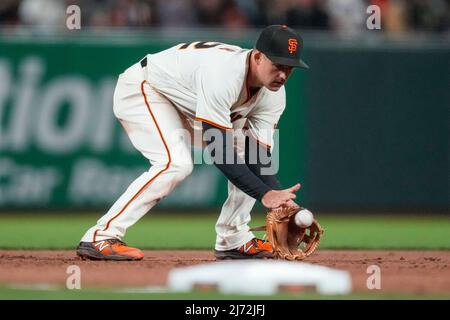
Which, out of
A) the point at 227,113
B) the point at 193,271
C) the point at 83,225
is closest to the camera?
the point at 193,271

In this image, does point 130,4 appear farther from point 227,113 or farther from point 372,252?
point 227,113

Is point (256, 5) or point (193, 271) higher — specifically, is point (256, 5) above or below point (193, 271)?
above

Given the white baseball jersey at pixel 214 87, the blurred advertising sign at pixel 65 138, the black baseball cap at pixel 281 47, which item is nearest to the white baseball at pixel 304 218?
the white baseball jersey at pixel 214 87

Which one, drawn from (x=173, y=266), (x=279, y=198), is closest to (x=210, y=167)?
(x=173, y=266)

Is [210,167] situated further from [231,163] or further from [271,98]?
[231,163]

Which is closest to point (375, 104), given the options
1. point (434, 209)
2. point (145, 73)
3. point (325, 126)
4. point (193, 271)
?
point (325, 126)

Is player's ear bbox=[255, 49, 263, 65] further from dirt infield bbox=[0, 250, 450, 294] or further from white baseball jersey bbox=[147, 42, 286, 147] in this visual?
dirt infield bbox=[0, 250, 450, 294]
